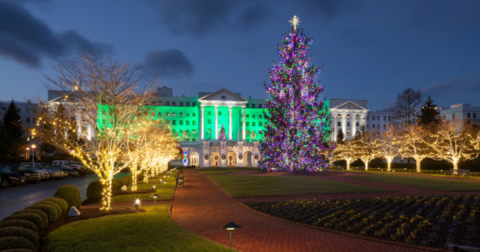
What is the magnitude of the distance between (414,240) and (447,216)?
177 inches

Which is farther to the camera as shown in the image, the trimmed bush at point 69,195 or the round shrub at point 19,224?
the trimmed bush at point 69,195

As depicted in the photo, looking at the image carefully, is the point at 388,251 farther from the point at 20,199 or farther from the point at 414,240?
the point at 20,199

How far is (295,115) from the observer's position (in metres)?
46.0

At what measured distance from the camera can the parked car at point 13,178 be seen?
3147cm

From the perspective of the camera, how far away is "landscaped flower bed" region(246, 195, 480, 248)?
10.9m

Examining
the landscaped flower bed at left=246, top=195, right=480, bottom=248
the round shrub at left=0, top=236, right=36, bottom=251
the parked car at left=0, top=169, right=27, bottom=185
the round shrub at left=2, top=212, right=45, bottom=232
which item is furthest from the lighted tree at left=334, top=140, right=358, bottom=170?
the round shrub at left=0, top=236, right=36, bottom=251

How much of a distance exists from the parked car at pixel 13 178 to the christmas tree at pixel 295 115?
1165 inches

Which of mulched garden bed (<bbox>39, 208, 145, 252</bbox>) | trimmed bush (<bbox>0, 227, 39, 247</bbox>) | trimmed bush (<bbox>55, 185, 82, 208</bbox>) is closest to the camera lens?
trimmed bush (<bbox>0, 227, 39, 247</bbox>)

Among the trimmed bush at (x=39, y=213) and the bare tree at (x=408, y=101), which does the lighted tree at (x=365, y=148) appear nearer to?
the bare tree at (x=408, y=101)

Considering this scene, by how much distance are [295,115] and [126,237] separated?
37093mm

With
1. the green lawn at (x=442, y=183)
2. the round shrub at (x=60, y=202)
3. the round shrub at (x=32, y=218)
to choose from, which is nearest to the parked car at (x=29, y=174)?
the round shrub at (x=60, y=202)

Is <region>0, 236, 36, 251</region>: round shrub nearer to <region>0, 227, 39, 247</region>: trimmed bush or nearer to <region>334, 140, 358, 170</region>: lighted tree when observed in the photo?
<region>0, 227, 39, 247</region>: trimmed bush

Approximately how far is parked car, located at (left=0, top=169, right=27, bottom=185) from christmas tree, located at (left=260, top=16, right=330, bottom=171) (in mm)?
29579

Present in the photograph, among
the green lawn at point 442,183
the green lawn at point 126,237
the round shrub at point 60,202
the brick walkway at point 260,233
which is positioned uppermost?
the round shrub at point 60,202
